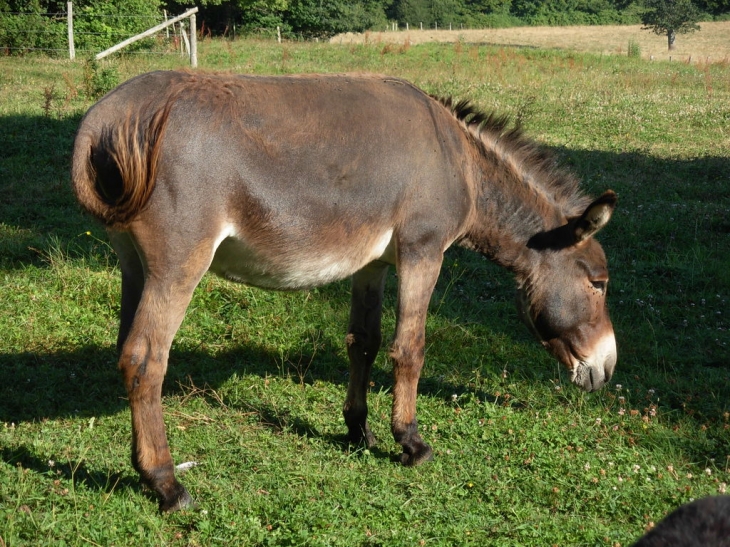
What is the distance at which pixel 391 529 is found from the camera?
393cm

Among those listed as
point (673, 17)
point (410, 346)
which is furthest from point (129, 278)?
point (673, 17)

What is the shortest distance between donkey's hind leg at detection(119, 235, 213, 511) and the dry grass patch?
46233 mm

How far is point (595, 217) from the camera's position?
15.5 feet

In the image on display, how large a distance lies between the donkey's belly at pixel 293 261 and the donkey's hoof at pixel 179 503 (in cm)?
120

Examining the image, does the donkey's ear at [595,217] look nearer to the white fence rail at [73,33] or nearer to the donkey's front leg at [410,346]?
the donkey's front leg at [410,346]

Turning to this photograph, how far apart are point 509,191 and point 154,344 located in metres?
2.46

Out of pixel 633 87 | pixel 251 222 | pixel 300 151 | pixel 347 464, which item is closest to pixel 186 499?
pixel 347 464

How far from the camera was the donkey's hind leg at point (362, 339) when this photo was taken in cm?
507

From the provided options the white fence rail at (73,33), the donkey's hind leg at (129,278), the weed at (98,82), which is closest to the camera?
the donkey's hind leg at (129,278)

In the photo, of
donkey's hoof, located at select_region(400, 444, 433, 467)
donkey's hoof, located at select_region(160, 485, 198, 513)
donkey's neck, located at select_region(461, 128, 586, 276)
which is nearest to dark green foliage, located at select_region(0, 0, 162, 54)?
donkey's neck, located at select_region(461, 128, 586, 276)

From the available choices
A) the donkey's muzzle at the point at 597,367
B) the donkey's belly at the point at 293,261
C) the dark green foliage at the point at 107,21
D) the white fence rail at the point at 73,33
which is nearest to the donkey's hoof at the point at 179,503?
the donkey's belly at the point at 293,261

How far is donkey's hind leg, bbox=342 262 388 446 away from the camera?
16.6 feet

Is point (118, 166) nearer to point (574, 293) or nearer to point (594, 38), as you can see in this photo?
point (574, 293)

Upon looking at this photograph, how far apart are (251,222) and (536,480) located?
7.49ft
